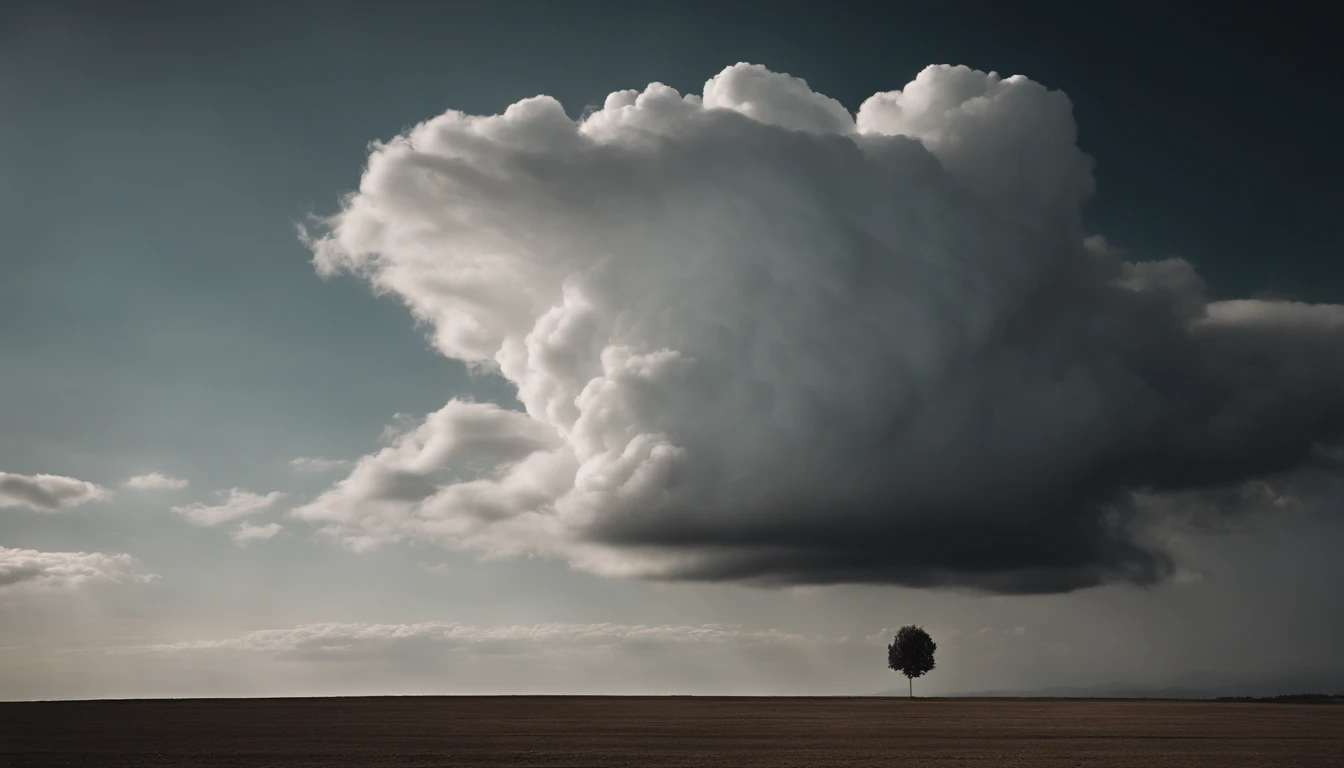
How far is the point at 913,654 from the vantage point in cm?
19738

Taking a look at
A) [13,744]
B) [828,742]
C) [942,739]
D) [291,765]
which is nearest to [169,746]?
[13,744]

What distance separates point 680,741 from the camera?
6694 centimetres

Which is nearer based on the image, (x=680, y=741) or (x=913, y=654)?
(x=680, y=741)

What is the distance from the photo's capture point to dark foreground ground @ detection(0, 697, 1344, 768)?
53.2 m

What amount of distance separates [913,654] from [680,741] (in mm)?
143717

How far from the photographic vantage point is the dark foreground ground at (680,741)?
5319cm

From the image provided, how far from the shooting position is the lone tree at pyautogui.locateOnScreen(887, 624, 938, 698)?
19625 cm

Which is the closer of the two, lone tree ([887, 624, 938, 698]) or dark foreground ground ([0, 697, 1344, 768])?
dark foreground ground ([0, 697, 1344, 768])

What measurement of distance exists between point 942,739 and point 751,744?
15.6 meters

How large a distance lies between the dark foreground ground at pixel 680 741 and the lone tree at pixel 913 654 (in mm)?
97569

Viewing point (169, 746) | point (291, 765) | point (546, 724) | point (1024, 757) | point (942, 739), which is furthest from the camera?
point (546, 724)

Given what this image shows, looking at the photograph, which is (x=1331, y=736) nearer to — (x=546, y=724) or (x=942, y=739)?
(x=942, y=739)

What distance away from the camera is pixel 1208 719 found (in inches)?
3780

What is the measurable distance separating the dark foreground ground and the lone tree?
9757 cm
